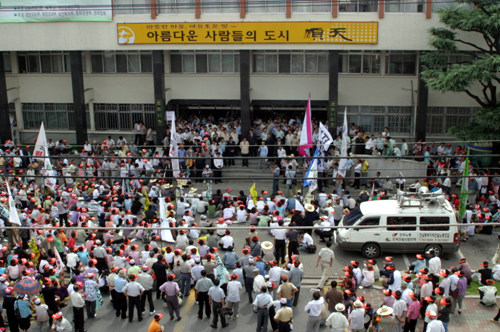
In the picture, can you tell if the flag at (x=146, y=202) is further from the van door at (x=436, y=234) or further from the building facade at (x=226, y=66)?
the van door at (x=436, y=234)

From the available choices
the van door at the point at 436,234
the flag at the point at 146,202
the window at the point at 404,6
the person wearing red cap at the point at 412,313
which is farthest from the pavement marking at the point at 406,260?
the window at the point at 404,6

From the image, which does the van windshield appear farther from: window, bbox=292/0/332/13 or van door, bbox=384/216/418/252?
window, bbox=292/0/332/13

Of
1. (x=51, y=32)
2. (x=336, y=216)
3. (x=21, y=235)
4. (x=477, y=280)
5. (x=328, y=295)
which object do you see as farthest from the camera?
(x=51, y=32)

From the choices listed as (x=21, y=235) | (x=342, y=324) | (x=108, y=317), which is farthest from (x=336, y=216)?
(x=21, y=235)

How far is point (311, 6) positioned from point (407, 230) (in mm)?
12395

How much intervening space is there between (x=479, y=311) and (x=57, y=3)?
71.9ft

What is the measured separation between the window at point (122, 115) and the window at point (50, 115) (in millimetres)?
750

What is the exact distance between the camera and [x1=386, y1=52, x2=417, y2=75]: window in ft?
88.9

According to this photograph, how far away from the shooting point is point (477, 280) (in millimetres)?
16141

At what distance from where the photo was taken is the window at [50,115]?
97.3 ft

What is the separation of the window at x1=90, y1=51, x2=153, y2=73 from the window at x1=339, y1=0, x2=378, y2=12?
32.4 feet

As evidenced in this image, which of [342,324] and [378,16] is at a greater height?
[378,16]

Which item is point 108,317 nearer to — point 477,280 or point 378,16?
point 477,280

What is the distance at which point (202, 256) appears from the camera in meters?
15.9
